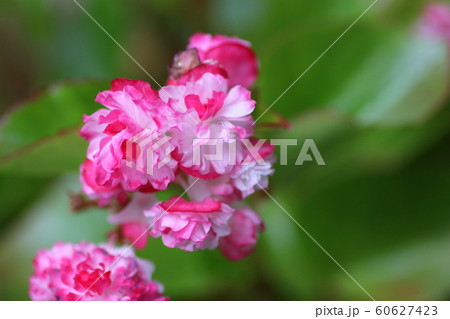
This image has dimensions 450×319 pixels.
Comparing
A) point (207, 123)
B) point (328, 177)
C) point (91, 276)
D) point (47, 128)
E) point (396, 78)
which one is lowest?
point (91, 276)

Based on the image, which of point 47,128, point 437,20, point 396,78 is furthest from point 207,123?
point 437,20

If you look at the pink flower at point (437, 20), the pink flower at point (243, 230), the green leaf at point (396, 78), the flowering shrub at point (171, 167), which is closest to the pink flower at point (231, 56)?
the flowering shrub at point (171, 167)

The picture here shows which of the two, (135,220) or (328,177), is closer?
(135,220)

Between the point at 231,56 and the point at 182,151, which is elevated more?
the point at 231,56

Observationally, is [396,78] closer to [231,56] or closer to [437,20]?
[437,20]

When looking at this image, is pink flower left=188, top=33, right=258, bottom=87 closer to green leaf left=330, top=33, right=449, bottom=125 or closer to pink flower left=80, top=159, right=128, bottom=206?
pink flower left=80, top=159, right=128, bottom=206

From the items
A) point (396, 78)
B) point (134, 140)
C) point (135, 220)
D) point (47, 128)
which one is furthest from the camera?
point (396, 78)

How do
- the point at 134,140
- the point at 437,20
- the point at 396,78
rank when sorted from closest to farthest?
the point at 134,140, the point at 396,78, the point at 437,20
